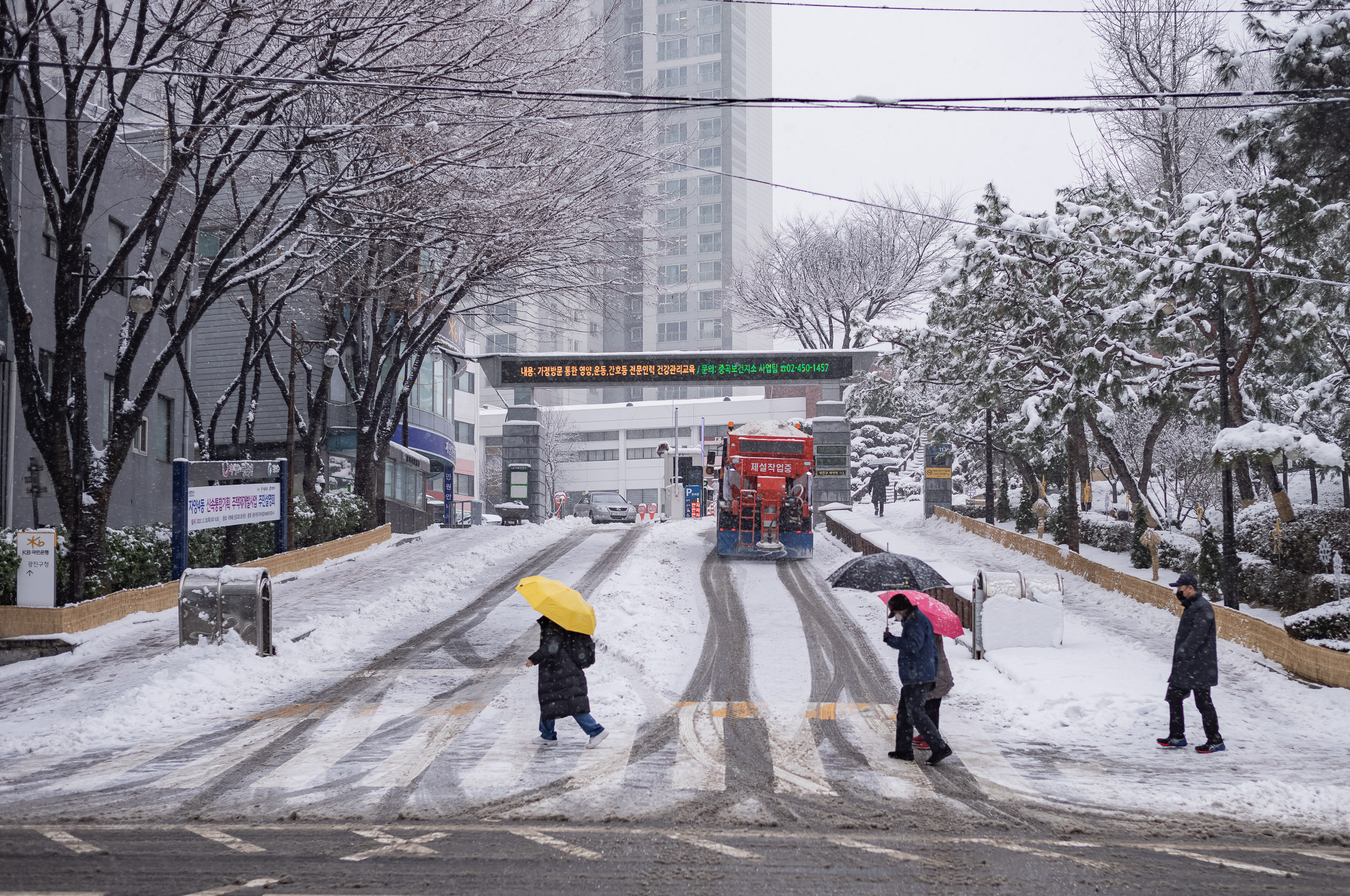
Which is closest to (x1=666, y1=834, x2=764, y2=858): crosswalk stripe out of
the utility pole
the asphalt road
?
the asphalt road

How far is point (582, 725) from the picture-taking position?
395 inches

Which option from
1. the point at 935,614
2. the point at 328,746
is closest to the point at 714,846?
the point at 935,614

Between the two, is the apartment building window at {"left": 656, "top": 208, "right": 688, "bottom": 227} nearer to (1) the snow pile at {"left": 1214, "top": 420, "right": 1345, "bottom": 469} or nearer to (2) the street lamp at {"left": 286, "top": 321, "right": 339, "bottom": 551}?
(2) the street lamp at {"left": 286, "top": 321, "right": 339, "bottom": 551}

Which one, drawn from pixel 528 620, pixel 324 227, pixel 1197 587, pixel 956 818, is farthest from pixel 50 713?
pixel 324 227

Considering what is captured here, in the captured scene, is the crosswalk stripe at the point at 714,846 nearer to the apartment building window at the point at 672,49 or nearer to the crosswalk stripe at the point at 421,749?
the crosswalk stripe at the point at 421,749

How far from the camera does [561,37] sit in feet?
66.7

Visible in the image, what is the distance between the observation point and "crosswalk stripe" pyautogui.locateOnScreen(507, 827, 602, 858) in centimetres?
694

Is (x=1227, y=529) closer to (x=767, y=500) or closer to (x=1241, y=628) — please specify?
(x=1241, y=628)

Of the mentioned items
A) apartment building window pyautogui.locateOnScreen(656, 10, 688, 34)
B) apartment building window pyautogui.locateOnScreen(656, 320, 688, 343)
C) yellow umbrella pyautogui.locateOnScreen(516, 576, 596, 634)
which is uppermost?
apartment building window pyautogui.locateOnScreen(656, 10, 688, 34)

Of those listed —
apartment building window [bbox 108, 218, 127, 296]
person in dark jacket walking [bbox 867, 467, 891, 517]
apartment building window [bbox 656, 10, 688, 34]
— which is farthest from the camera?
apartment building window [bbox 656, 10, 688, 34]

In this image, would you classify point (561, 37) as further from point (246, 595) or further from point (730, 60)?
point (730, 60)

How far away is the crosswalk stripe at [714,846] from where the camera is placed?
6980 millimetres

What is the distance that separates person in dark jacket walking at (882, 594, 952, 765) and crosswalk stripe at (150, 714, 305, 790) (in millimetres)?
5828

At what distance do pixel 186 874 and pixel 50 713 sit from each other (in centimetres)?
616
